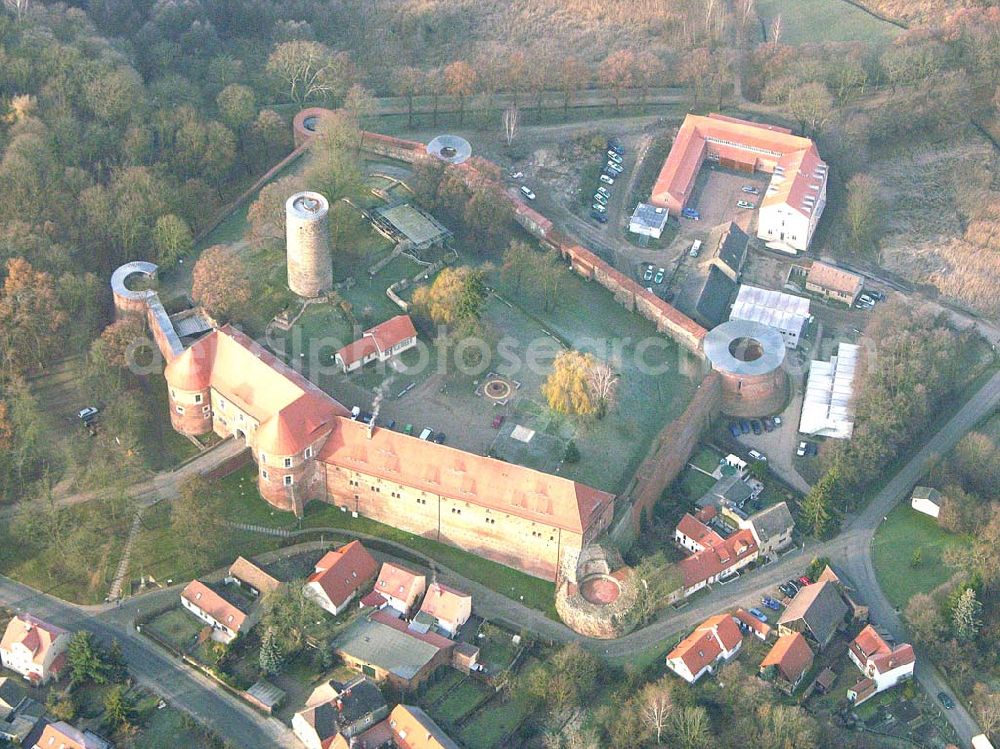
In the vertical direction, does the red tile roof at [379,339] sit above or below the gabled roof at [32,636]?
above

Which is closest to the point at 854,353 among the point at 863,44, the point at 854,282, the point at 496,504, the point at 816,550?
the point at 854,282

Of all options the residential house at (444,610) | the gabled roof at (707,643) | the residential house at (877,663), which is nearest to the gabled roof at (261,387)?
the residential house at (444,610)

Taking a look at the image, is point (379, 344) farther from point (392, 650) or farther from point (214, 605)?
point (392, 650)

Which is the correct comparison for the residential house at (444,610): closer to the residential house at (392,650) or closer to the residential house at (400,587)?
the residential house at (400,587)

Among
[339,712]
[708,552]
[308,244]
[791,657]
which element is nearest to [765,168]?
[308,244]

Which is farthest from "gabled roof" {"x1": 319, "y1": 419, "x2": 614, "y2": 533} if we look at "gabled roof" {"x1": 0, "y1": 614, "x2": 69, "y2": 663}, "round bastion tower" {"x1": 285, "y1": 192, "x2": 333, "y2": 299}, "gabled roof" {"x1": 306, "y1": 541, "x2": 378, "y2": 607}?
"gabled roof" {"x1": 0, "y1": 614, "x2": 69, "y2": 663}

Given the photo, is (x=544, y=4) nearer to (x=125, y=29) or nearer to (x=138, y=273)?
(x=125, y=29)
